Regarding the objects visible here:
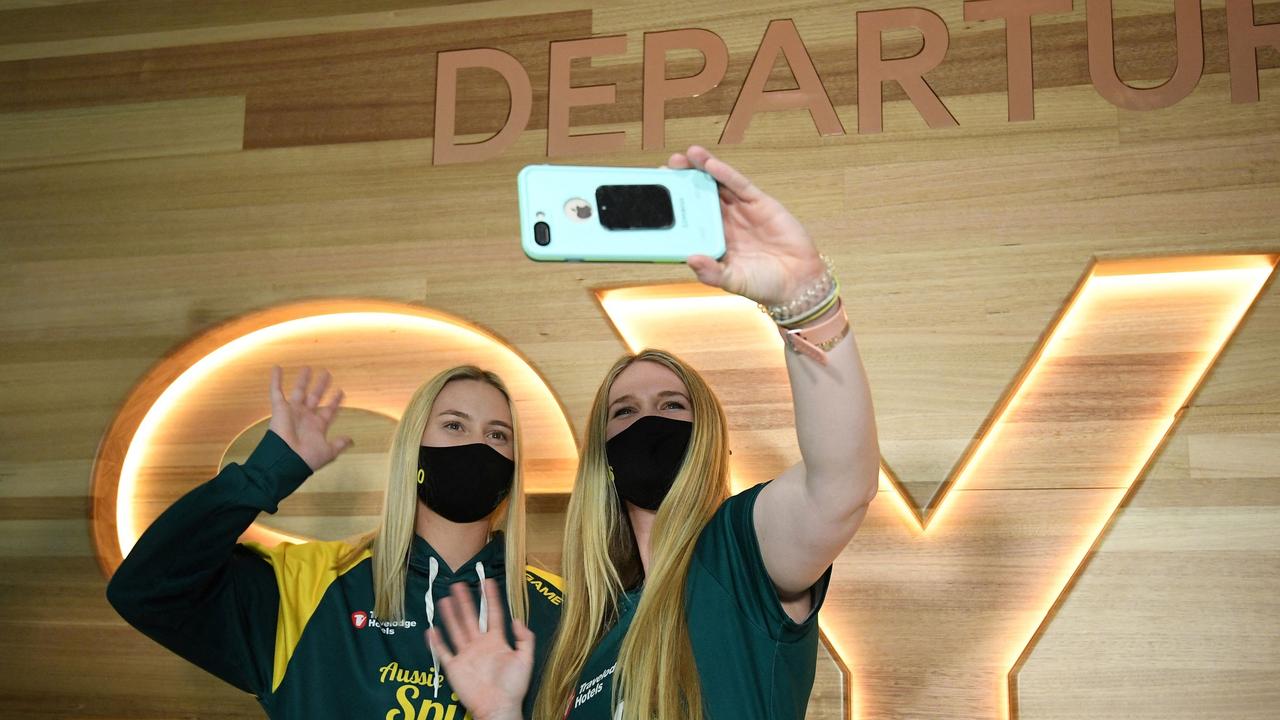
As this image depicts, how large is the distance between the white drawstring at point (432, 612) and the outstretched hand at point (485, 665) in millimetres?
273

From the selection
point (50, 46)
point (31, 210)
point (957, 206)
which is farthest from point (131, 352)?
point (957, 206)

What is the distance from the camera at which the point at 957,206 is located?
2697 millimetres

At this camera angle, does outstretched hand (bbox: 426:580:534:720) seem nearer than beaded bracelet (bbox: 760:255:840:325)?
No

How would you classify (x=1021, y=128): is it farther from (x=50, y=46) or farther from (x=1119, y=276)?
(x=50, y=46)

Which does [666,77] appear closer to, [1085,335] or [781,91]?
[781,91]

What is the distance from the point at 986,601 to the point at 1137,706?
324 millimetres

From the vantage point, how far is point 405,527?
7.61 ft

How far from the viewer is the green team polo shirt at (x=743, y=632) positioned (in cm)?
171

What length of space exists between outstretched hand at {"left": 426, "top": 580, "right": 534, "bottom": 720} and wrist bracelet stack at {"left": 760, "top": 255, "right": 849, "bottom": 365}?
690 millimetres

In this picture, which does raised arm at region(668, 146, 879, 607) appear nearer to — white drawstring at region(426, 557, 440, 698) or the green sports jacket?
the green sports jacket

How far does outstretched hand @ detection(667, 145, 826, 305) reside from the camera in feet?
4.65

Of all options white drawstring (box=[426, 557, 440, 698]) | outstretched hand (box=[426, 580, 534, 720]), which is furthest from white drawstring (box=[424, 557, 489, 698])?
outstretched hand (box=[426, 580, 534, 720])

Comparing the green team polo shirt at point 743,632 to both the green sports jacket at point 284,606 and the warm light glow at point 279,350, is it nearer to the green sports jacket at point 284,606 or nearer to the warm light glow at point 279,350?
the green sports jacket at point 284,606

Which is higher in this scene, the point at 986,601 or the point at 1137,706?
the point at 986,601
